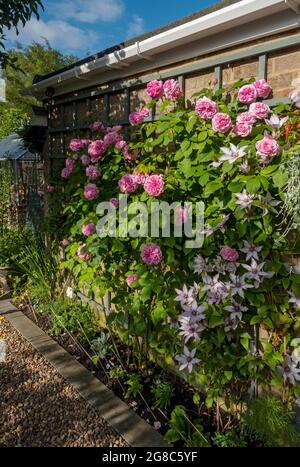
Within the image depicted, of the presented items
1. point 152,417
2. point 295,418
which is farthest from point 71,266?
point 295,418

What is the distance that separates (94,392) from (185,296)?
121 cm

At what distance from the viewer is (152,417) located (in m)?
2.80

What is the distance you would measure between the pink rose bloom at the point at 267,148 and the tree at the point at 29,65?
2032 centimetres

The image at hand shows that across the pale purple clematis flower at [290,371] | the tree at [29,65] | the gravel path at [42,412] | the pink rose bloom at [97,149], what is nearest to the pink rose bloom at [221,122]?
the pink rose bloom at [97,149]

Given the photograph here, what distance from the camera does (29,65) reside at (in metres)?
21.0

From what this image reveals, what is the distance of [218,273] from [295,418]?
109 cm

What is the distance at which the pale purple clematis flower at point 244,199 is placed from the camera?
2.24m

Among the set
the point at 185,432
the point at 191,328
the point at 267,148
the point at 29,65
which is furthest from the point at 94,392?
the point at 29,65

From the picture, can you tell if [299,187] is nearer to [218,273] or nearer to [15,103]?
[218,273]

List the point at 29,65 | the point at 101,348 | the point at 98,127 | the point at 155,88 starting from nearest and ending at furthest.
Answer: the point at 155,88 → the point at 101,348 → the point at 98,127 → the point at 29,65

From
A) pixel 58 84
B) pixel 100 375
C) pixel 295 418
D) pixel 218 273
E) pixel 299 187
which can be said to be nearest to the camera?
pixel 299 187

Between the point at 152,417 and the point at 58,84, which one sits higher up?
the point at 58,84

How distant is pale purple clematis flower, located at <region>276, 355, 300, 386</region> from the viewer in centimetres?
234

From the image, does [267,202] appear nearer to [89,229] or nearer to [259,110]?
[259,110]
